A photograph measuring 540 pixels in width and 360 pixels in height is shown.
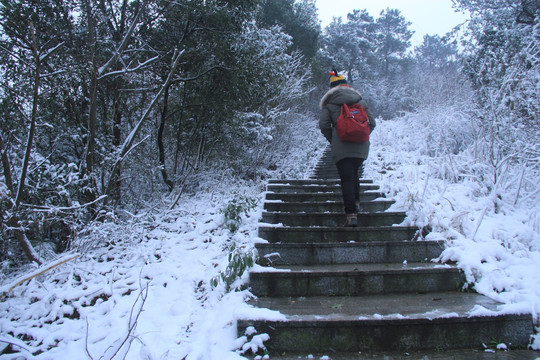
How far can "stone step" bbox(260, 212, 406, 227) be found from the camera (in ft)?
11.9

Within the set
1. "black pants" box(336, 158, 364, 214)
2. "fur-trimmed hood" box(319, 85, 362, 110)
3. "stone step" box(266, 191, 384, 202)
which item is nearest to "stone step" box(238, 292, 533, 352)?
"black pants" box(336, 158, 364, 214)

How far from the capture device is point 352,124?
3242 millimetres

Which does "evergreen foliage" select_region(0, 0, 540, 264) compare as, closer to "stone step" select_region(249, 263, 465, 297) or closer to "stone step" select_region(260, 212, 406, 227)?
"stone step" select_region(260, 212, 406, 227)

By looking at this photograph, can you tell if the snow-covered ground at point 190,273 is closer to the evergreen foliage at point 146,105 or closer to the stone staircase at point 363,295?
the stone staircase at point 363,295

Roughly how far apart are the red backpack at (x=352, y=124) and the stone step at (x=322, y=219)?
96 cm

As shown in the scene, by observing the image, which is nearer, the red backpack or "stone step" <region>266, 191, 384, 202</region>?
the red backpack

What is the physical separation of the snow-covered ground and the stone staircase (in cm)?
14

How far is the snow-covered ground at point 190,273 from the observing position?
2.12m

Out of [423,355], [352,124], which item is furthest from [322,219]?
[423,355]

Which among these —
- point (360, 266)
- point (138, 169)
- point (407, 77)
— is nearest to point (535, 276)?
point (360, 266)

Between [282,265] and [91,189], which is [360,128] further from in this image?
[91,189]

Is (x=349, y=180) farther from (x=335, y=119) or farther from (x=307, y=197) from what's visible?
(x=307, y=197)

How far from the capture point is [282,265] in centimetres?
290

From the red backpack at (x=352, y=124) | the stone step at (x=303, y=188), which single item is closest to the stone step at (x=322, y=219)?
the red backpack at (x=352, y=124)
